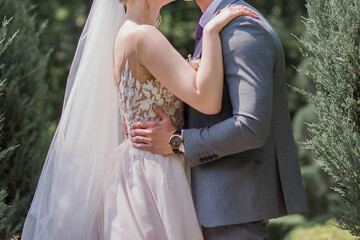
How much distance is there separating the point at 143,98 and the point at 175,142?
0.30 metres

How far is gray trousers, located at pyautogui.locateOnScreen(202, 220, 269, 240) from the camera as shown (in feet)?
9.47

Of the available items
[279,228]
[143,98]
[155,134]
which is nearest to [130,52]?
[143,98]

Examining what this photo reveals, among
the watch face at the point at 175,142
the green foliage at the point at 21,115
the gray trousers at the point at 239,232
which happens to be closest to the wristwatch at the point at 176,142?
the watch face at the point at 175,142

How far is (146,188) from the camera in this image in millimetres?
2992

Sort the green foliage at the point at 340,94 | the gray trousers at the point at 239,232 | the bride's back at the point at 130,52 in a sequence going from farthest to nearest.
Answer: the green foliage at the point at 340,94, the bride's back at the point at 130,52, the gray trousers at the point at 239,232

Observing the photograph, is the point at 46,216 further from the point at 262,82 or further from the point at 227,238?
the point at 262,82

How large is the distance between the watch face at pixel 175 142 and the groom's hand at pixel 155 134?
Answer: 32mm

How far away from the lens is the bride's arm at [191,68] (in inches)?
112

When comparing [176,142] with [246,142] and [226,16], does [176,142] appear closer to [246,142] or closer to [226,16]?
[246,142]

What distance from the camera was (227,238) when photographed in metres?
2.92

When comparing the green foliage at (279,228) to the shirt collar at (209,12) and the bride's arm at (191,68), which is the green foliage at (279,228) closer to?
the shirt collar at (209,12)

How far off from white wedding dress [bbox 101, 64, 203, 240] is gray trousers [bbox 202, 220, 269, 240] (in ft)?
0.24

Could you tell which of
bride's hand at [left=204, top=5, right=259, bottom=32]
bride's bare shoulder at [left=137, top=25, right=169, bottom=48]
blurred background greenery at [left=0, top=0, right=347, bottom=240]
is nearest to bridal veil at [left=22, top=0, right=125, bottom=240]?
bride's bare shoulder at [left=137, top=25, right=169, bottom=48]

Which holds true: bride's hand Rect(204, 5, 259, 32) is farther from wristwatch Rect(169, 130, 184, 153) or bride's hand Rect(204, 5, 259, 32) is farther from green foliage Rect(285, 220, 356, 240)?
green foliage Rect(285, 220, 356, 240)
